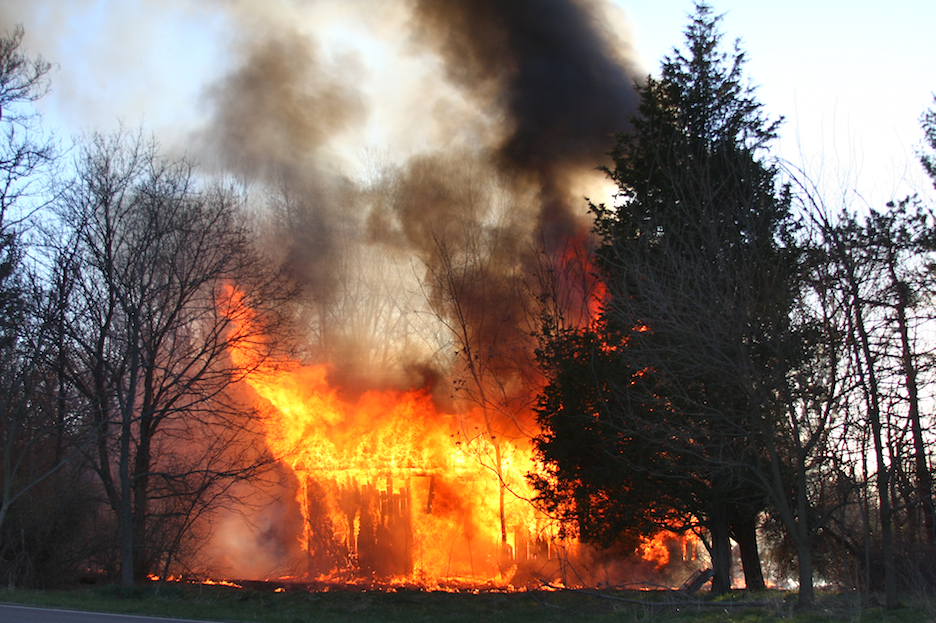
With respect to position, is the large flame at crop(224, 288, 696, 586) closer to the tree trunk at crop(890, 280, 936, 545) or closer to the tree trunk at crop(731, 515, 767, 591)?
the tree trunk at crop(731, 515, 767, 591)

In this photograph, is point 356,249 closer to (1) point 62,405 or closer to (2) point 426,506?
(2) point 426,506

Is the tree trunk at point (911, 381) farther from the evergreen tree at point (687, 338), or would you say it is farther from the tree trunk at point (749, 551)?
the tree trunk at point (749, 551)

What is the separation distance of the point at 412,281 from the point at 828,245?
19.7m

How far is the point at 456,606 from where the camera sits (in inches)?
539

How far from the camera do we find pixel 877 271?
874cm

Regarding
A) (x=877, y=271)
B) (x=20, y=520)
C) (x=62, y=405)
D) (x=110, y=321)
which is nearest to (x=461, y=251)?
(x=110, y=321)

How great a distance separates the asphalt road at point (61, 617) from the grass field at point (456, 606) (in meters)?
0.70

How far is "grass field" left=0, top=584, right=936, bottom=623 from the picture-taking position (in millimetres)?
8516

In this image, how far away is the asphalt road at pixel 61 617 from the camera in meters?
8.05

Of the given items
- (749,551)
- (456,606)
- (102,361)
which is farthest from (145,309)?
(749,551)

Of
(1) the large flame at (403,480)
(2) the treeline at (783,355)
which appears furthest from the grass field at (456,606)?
(1) the large flame at (403,480)

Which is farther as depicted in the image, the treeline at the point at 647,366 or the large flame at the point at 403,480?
the large flame at the point at 403,480

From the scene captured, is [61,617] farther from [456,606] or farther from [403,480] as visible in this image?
[403,480]

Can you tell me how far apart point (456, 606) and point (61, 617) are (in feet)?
24.2
